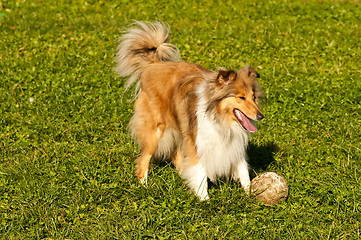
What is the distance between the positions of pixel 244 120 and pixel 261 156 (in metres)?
1.50

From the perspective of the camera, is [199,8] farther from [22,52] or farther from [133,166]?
[133,166]

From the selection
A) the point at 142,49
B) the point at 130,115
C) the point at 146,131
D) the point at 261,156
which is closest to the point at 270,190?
the point at 261,156

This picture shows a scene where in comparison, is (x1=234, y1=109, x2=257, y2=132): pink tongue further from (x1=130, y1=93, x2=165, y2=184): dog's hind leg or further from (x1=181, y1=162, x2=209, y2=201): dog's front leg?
(x1=130, y1=93, x2=165, y2=184): dog's hind leg

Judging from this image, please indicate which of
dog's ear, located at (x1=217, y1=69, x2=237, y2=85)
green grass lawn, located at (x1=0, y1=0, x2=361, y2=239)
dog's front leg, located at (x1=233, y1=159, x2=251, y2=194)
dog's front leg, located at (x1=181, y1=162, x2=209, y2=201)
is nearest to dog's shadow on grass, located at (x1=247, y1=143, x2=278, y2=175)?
green grass lawn, located at (x1=0, y1=0, x2=361, y2=239)

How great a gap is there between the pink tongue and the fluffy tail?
173 centimetres

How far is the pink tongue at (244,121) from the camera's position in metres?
4.95

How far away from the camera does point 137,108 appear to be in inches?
240

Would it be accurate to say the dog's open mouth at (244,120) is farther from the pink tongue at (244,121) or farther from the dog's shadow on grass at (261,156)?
the dog's shadow on grass at (261,156)

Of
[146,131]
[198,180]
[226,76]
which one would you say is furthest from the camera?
[146,131]

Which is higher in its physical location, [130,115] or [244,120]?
[244,120]

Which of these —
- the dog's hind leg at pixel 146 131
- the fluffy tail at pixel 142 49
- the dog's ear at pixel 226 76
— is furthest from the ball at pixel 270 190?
the fluffy tail at pixel 142 49

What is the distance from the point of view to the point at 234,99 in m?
4.89

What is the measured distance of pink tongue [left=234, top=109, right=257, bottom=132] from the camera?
4.95 meters

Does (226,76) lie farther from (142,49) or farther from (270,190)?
(142,49)
